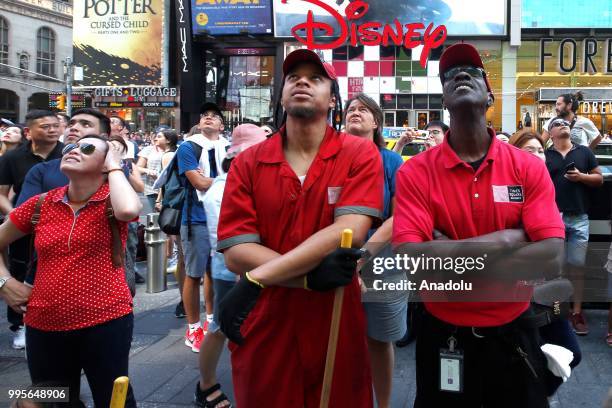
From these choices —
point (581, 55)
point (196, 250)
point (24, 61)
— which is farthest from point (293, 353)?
point (24, 61)

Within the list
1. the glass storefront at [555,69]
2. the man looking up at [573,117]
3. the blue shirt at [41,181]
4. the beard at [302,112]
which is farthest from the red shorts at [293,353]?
the glass storefront at [555,69]

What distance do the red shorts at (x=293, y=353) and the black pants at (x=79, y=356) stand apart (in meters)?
0.85

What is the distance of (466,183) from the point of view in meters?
2.07

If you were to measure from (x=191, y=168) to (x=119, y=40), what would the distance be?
3178 centimetres

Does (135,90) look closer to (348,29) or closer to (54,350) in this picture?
(348,29)

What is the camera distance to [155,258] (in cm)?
640

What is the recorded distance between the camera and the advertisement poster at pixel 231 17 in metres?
28.3

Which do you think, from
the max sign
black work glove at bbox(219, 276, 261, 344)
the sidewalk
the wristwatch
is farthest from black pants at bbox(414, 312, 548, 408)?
the max sign

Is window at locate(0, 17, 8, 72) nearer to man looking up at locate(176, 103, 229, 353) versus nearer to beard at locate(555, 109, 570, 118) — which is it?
man looking up at locate(176, 103, 229, 353)

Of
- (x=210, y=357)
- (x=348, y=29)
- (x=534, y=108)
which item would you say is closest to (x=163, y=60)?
(x=348, y=29)

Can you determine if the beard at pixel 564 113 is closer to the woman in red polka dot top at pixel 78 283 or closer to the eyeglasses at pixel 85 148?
the woman in red polka dot top at pixel 78 283

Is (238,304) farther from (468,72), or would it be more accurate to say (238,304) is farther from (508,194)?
(468,72)

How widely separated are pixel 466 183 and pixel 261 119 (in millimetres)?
29665

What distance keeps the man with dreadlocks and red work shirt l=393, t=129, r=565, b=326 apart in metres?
0.17
